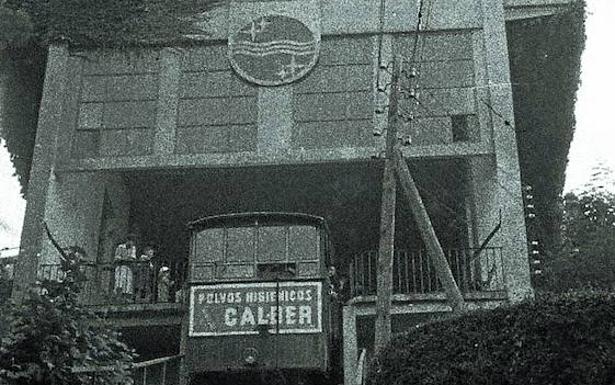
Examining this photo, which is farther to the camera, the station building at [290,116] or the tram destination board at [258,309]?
the station building at [290,116]

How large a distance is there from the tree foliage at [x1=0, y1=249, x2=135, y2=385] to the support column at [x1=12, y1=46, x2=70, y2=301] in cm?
821

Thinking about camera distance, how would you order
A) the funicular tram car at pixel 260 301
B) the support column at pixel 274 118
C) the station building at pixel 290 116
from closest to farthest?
the funicular tram car at pixel 260 301 → the station building at pixel 290 116 → the support column at pixel 274 118

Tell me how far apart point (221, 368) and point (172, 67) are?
856 cm

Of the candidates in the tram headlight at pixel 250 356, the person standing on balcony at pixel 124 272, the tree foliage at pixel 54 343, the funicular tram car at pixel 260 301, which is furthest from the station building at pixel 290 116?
the tree foliage at pixel 54 343

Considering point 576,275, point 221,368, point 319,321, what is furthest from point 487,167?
point 221,368

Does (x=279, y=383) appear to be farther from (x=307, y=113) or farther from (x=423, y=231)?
(x=307, y=113)

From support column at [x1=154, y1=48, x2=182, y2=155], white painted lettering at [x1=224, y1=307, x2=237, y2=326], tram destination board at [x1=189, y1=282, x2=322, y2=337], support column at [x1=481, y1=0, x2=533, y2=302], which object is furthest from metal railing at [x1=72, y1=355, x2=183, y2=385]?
support column at [x1=481, y1=0, x2=533, y2=302]

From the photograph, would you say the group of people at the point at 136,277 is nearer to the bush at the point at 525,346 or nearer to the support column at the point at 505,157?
the support column at the point at 505,157

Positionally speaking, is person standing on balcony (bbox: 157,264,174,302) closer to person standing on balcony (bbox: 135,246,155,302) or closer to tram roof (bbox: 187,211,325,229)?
person standing on balcony (bbox: 135,246,155,302)

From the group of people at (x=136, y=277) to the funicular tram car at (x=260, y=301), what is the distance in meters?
3.24

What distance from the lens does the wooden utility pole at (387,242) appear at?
42.7 ft

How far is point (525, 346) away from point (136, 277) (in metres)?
11.6

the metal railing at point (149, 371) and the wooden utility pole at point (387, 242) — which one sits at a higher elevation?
the wooden utility pole at point (387, 242)

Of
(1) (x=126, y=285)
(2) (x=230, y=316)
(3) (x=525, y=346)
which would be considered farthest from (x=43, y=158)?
(3) (x=525, y=346)
